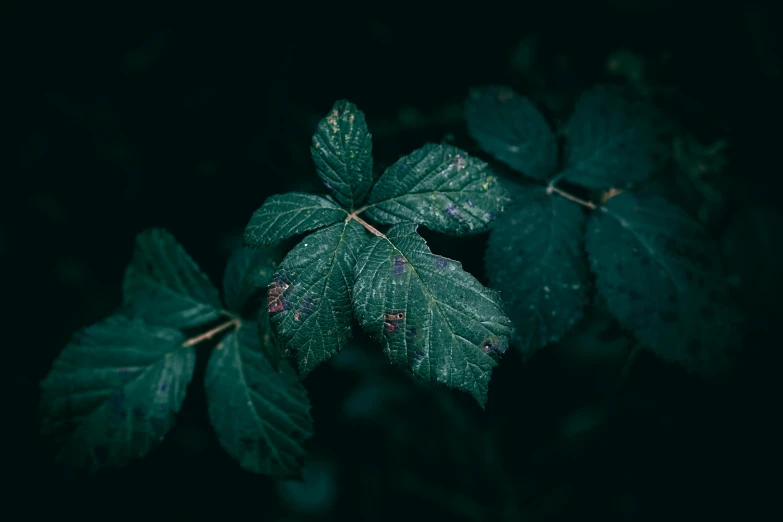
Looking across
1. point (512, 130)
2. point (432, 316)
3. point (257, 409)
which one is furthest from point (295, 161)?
point (432, 316)

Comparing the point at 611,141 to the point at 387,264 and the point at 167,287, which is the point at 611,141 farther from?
the point at 167,287

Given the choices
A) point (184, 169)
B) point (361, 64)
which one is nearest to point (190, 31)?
point (184, 169)

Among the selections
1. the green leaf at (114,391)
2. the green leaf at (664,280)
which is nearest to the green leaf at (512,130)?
the green leaf at (664,280)

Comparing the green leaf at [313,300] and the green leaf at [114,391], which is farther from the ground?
the green leaf at [313,300]

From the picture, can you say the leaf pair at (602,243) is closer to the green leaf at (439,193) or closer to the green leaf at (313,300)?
the green leaf at (439,193)

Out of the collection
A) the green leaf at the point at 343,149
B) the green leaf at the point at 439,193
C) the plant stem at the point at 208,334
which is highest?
the green leaf at the point at 343,149

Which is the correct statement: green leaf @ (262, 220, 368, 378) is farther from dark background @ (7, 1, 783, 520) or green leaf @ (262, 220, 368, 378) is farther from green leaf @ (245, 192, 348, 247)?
dark background @ (7, 1, 783, 520)
